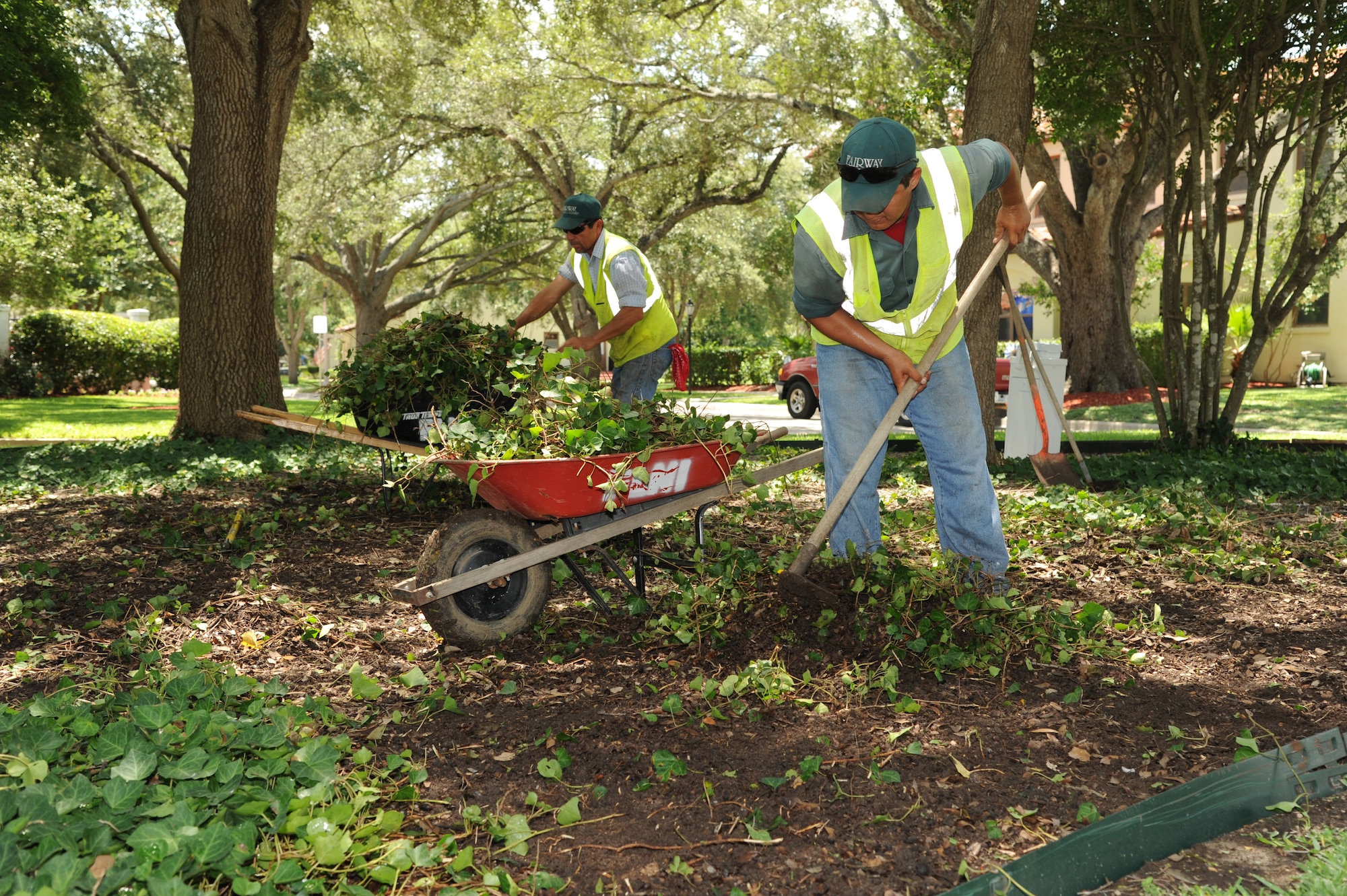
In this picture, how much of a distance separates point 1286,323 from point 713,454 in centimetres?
2387

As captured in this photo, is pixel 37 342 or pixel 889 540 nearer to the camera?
pixel 889 540

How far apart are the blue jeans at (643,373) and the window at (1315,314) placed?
21544 mm

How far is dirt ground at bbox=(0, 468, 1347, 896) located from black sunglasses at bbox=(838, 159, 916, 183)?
4.80 ft

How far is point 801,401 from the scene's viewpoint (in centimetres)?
1670

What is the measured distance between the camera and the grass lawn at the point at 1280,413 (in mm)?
12039

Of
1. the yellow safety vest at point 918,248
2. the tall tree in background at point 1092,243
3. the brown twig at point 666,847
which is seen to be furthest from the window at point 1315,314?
the brown twig at point 666,847

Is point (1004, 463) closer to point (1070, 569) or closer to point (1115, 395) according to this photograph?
point (1070, 569)

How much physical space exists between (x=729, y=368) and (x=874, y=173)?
29.0 meters

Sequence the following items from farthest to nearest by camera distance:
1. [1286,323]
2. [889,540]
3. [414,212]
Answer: [414,212]
[1286,323]
[889,540]

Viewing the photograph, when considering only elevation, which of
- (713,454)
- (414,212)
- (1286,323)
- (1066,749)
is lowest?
(1066,749)

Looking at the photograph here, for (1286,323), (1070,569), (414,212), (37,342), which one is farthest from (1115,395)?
(37,342)

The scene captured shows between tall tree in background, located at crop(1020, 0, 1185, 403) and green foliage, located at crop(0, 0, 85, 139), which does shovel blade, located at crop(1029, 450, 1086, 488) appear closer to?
tall tree in background, located at crop(1020, 0, 1185, 403)

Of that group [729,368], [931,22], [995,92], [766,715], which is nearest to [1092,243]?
[931,22]

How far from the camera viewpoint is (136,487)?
251 inches
